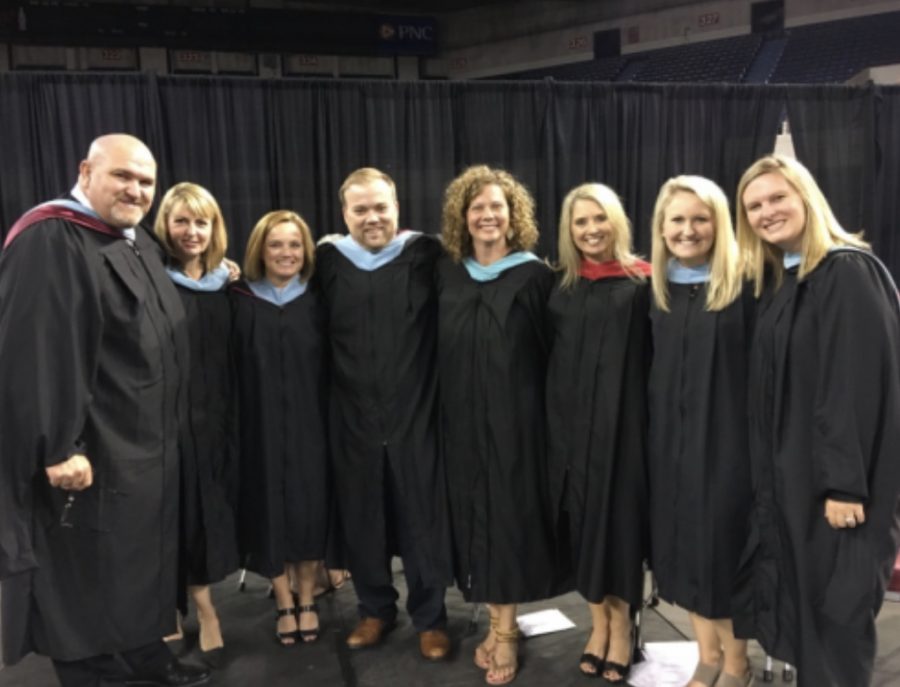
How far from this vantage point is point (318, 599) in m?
3.11

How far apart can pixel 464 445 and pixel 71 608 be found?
1233mm

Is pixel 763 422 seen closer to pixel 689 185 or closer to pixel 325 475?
pixel 689 185

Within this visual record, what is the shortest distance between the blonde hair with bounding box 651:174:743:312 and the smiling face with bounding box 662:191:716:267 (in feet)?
0.04

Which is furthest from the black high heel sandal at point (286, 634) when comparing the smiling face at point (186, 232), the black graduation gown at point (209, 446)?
the smiling face at point (186, 232)

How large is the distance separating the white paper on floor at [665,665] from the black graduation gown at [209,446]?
1.41m

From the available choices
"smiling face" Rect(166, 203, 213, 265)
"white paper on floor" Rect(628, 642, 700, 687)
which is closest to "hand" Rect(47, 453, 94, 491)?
"smiling face" Rect(166, 203, 213, 265)

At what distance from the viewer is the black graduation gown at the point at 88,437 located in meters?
1.95

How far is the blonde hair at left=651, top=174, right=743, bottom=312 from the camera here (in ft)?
6.59

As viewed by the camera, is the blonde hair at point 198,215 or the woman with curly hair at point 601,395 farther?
the blonde hair at point 198,215

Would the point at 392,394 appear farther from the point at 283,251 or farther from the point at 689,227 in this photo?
the point at 689,227

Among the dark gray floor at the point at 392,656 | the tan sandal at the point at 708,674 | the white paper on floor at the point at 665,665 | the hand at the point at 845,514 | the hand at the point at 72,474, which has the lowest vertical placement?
the dark gray floor at the point at 392,656

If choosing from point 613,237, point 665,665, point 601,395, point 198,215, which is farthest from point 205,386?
point 665,665

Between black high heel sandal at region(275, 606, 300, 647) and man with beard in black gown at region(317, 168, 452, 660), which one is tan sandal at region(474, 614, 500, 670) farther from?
black high heel sandal at region(275, 606, 300, 647)

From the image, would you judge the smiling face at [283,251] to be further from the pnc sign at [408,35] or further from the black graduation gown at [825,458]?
the pnc sign at [408,35]
